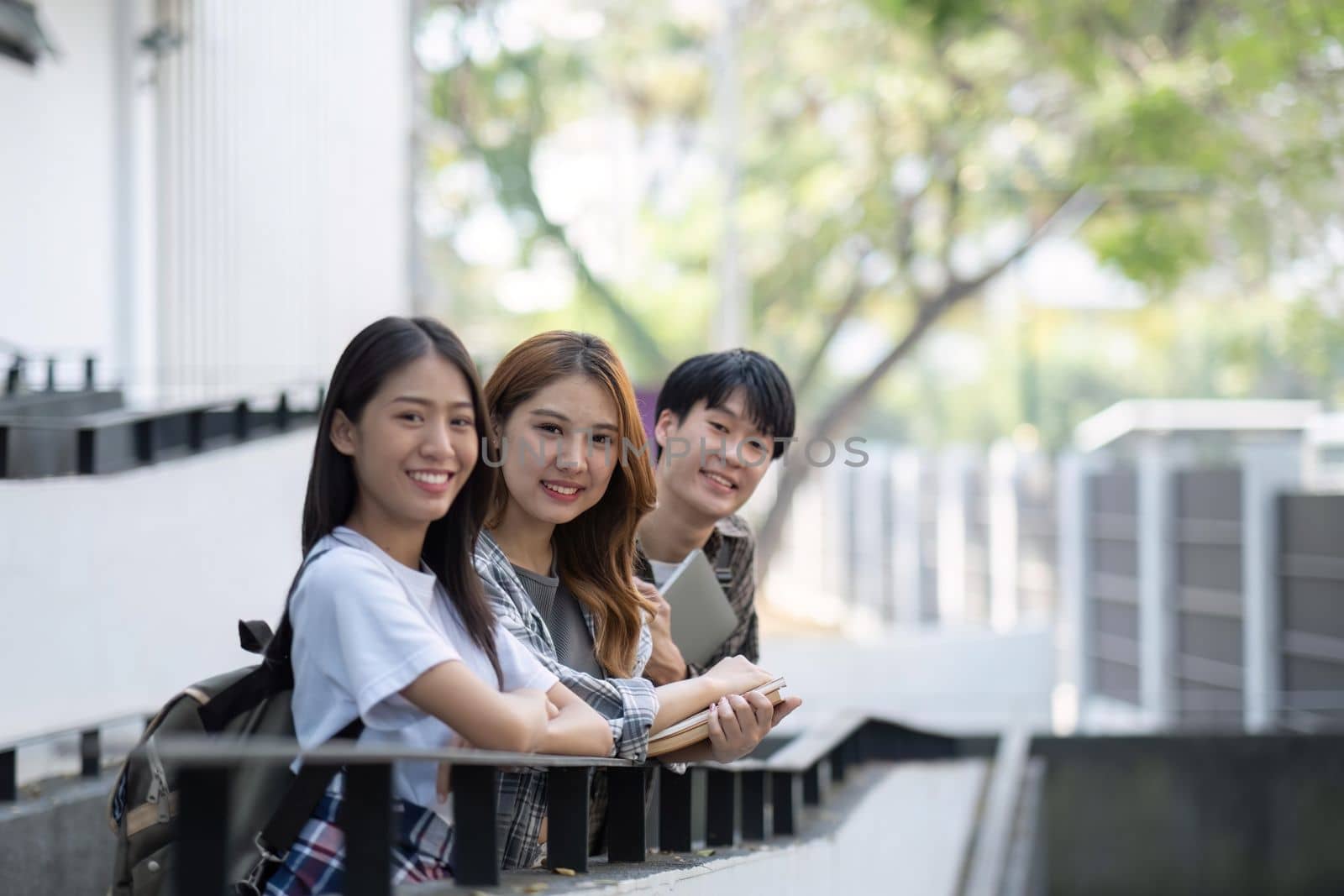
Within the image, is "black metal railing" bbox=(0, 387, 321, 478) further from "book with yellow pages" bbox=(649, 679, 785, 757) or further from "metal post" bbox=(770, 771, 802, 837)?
"book with yellow pages" bbox=(649, 679, 785, 757)

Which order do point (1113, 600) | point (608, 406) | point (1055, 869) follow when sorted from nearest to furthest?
point (608, 406), point (1055, 869), point (1113, 600)

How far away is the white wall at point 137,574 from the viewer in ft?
20.1

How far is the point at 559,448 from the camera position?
277 centimetres

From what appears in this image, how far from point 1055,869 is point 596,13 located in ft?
47.2

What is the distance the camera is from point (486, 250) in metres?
21.0

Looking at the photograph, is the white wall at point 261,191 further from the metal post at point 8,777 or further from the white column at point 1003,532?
the white column at point 1003,532

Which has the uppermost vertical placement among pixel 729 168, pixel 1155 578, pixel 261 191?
pixel 729 168

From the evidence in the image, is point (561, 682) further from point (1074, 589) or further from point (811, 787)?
point (1074, 589)

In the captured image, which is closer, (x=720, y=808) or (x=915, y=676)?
(x=720, y=808)

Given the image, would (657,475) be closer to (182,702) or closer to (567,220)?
(182,702)

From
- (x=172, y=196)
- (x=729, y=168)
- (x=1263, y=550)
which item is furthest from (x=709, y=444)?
(x=729, y=168)

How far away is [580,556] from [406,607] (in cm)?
76

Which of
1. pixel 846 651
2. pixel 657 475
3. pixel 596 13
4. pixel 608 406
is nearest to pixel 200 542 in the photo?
pixel 657 475

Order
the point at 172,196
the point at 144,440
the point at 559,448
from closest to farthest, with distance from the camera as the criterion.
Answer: the point at 559,448, the point at 144,440, the point at 172,196
